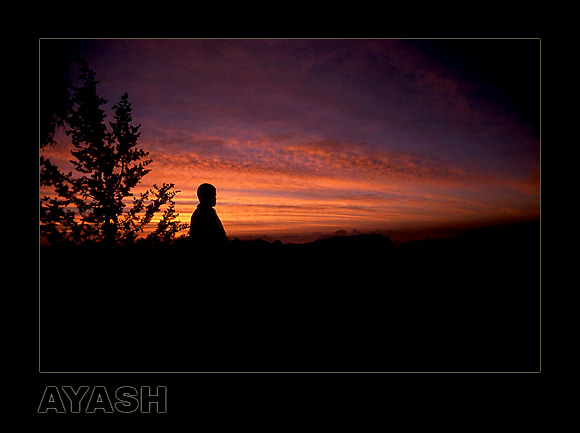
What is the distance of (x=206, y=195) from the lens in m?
6.55

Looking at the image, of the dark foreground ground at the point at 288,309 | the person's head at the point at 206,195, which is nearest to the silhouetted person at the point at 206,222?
the person's head at the point at 206,195

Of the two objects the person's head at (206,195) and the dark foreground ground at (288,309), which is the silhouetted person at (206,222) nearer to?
the person's head at (206,195)

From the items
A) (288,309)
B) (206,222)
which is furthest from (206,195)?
(288,309)

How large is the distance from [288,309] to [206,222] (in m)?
2.96

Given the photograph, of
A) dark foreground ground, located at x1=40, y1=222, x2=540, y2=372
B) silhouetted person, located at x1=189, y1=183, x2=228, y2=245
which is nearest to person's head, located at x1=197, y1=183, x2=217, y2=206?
silhouetted person, located at x1=189, y1=183, x2=228, y2=245

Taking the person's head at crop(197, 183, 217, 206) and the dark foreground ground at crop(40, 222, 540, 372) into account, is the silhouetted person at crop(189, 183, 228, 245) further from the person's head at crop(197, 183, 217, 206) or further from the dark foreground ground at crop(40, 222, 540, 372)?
the dark foreground ground at crop(40, 222, 540, 372)

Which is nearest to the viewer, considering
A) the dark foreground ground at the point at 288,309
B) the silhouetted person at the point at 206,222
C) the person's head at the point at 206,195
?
the dark foreground ground at the point at 288,309

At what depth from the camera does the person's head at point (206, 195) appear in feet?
21.5

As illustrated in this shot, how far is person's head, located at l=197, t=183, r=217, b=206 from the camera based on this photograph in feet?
21.5

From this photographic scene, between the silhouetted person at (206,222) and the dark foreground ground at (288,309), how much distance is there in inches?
14.7

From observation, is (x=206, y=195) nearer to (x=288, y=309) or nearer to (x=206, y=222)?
→ (x=206, y=222)
